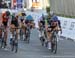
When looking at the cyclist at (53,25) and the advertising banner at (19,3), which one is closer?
the cyclist at (53,25)

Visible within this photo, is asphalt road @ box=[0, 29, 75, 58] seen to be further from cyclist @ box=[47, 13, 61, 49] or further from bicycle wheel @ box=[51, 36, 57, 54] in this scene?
cyclist @ box=[47, 13, 61, 49]

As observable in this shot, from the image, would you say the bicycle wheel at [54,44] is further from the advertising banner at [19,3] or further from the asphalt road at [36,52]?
the advertising banner at [19,3]

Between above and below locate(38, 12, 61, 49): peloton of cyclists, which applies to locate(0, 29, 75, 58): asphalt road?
below

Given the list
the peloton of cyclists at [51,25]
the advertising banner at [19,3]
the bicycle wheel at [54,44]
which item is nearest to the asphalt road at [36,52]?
the bicycle wheel at [54,44]

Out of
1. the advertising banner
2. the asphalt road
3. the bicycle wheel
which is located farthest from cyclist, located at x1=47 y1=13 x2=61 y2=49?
the advertising banner

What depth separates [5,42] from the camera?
1994 cm

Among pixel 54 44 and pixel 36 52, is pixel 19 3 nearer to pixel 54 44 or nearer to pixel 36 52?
pixel 36 52

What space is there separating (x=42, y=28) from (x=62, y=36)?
6.47 m

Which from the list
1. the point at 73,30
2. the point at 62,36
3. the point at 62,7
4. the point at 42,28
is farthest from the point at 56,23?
the point at 62,7

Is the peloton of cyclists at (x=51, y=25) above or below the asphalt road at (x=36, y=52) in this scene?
above

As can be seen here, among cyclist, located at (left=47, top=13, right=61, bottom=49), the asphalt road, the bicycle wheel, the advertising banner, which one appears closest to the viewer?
the asphalt road

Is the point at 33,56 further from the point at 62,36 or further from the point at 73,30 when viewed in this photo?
the point at 62,36

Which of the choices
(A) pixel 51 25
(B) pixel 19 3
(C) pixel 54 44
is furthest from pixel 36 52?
(B) pixel 19 3

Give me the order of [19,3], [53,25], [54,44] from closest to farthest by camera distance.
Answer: [54,44]
[53,25]
[19,3]
